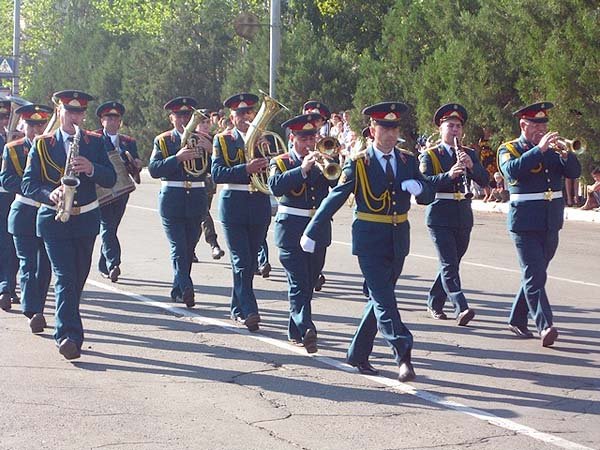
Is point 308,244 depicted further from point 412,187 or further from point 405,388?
point 405,388

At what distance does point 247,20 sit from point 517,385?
1057 inches

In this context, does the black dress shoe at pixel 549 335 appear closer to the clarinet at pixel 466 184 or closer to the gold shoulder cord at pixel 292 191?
the clarinet at pixel 466 184

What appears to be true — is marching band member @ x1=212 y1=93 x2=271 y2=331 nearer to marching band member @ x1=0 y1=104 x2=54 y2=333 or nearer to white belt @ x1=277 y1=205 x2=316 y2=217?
white belt @ x1=277 y1=205 x2=316 y2=217

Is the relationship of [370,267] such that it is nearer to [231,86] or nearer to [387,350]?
[387,350]

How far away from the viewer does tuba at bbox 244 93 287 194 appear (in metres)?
10.5

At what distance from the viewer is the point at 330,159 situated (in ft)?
29.6

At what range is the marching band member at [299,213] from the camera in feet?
31.5

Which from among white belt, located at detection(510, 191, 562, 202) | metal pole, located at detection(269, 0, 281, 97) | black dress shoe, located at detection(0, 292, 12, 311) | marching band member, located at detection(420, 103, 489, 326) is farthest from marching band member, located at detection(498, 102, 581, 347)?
metal pole, located at detection(269, 0, 281, 97)

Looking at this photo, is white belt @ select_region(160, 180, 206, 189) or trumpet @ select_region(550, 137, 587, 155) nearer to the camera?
trumpet @ select_region(550, 137, 587, 155)

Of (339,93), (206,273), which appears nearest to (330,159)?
(206,273)

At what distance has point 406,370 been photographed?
853 centimetres

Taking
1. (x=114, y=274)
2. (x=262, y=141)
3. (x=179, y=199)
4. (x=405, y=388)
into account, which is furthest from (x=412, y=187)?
(x=114, y=274)

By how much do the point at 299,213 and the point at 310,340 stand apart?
103 cm

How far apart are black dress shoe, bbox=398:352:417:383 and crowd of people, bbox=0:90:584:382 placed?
0.04 feet
